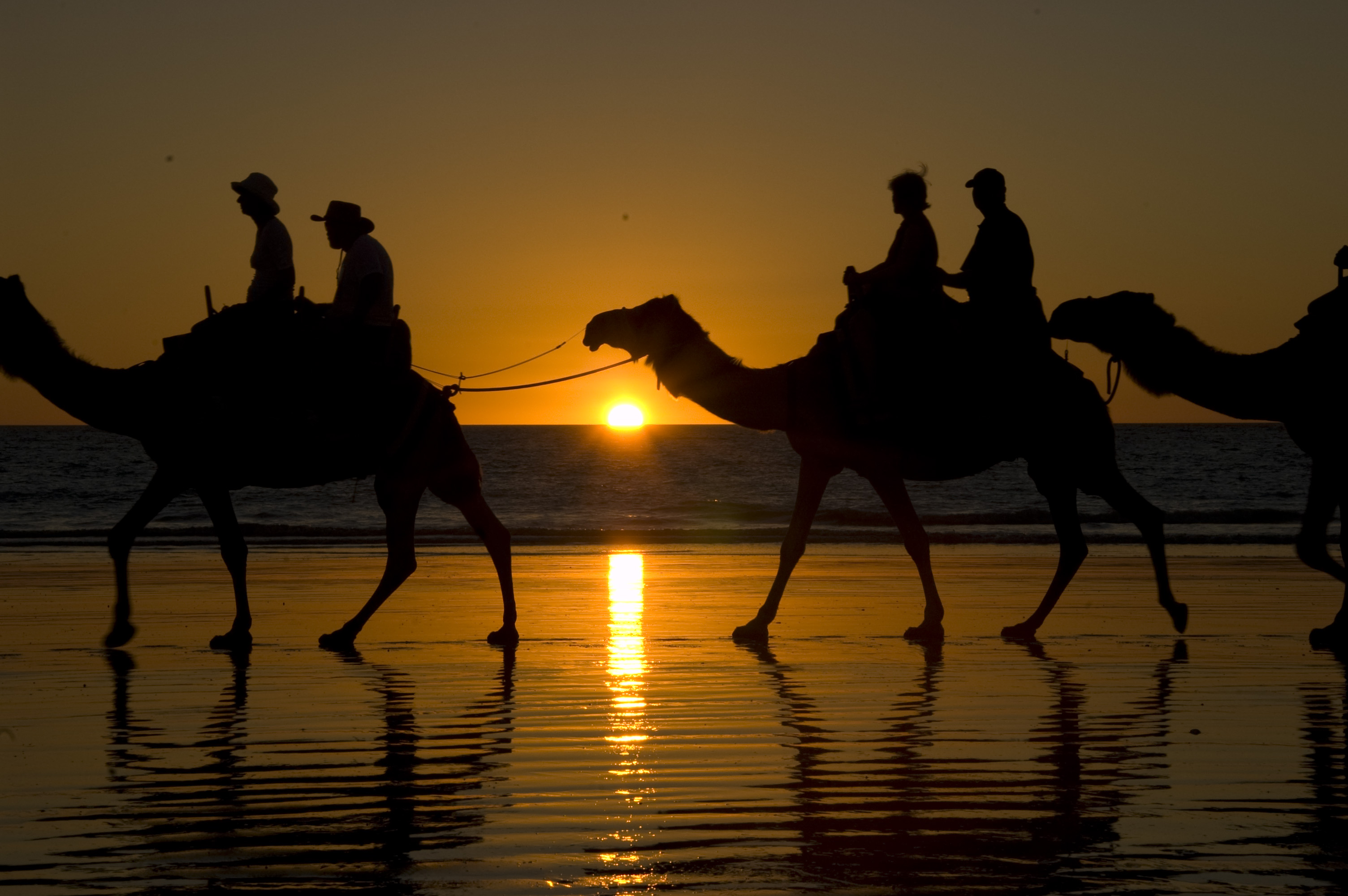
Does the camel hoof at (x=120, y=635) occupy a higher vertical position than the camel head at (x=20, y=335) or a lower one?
lower

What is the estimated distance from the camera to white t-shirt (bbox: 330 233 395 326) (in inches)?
419

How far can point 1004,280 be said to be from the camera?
11.0m

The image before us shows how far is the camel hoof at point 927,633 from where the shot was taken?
10750 millimetres

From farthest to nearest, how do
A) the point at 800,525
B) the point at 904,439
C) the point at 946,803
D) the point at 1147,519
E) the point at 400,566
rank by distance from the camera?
the point at 1147,519
the point at 800,525
the point at 904,439
the point at 400,566
the point at 946,803

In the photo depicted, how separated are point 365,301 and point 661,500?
4286cm

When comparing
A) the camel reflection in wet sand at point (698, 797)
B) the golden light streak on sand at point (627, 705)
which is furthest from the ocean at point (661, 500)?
the camel reflection in wet sand at point (698, 797)

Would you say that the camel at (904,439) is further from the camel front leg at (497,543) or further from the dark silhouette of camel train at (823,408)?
the camel front leg at (497,543)

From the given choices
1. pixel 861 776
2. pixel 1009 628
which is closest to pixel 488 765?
pixel 861 776

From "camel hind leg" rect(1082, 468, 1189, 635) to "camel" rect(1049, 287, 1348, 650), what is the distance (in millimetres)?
774

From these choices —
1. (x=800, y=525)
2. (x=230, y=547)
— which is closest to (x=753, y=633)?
(x=800, y=525)

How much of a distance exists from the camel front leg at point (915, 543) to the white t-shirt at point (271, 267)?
4009mm

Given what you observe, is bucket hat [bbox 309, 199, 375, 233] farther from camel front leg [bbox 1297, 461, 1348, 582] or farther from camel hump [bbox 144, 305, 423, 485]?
camel front leg [bbox 1297, 461, 1348, 582]

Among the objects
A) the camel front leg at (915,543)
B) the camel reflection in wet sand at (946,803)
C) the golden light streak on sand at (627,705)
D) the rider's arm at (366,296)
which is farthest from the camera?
the camel front leg at (915,543)

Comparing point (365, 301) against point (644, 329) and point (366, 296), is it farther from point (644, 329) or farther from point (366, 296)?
point (644, 329)
